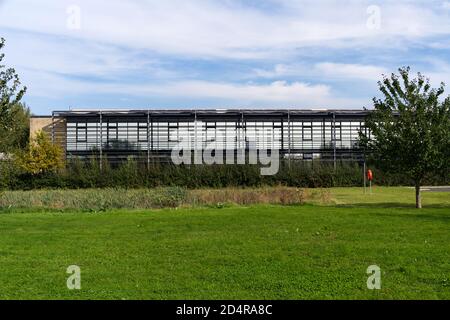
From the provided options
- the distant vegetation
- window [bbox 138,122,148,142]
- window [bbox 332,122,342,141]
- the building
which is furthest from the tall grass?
window [bbox 332,122,342,141]

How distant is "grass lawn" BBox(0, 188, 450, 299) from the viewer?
769 centimetres

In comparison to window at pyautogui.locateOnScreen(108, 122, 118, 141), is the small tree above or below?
below

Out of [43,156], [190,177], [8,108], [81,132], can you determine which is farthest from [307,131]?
[8,108]

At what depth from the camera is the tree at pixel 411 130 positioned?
2403cm

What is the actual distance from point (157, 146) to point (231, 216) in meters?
39.4

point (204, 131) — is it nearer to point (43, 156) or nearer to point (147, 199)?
point (43, 156)

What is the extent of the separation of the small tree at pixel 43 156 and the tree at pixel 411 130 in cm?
3241

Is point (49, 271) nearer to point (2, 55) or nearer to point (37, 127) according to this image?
point (2, 55)

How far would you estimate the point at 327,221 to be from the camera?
16422 millimetres

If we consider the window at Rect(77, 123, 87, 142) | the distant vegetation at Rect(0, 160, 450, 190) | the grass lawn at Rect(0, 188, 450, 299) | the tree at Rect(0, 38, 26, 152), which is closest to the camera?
the grass lawn at Rect(0, 188, 450, 299)

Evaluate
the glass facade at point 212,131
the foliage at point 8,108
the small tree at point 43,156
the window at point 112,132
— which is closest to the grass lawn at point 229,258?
the foliage at point 8,108

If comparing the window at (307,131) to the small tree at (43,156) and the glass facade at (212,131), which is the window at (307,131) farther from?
the small tree at (43,156)

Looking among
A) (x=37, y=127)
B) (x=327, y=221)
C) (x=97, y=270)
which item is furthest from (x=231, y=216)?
(x=37, y=127)

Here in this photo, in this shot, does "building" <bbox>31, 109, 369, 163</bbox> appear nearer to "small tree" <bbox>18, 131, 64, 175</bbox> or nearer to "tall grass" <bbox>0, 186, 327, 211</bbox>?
"small tree" <bbox>18, 131, 64, 175</bbox>
